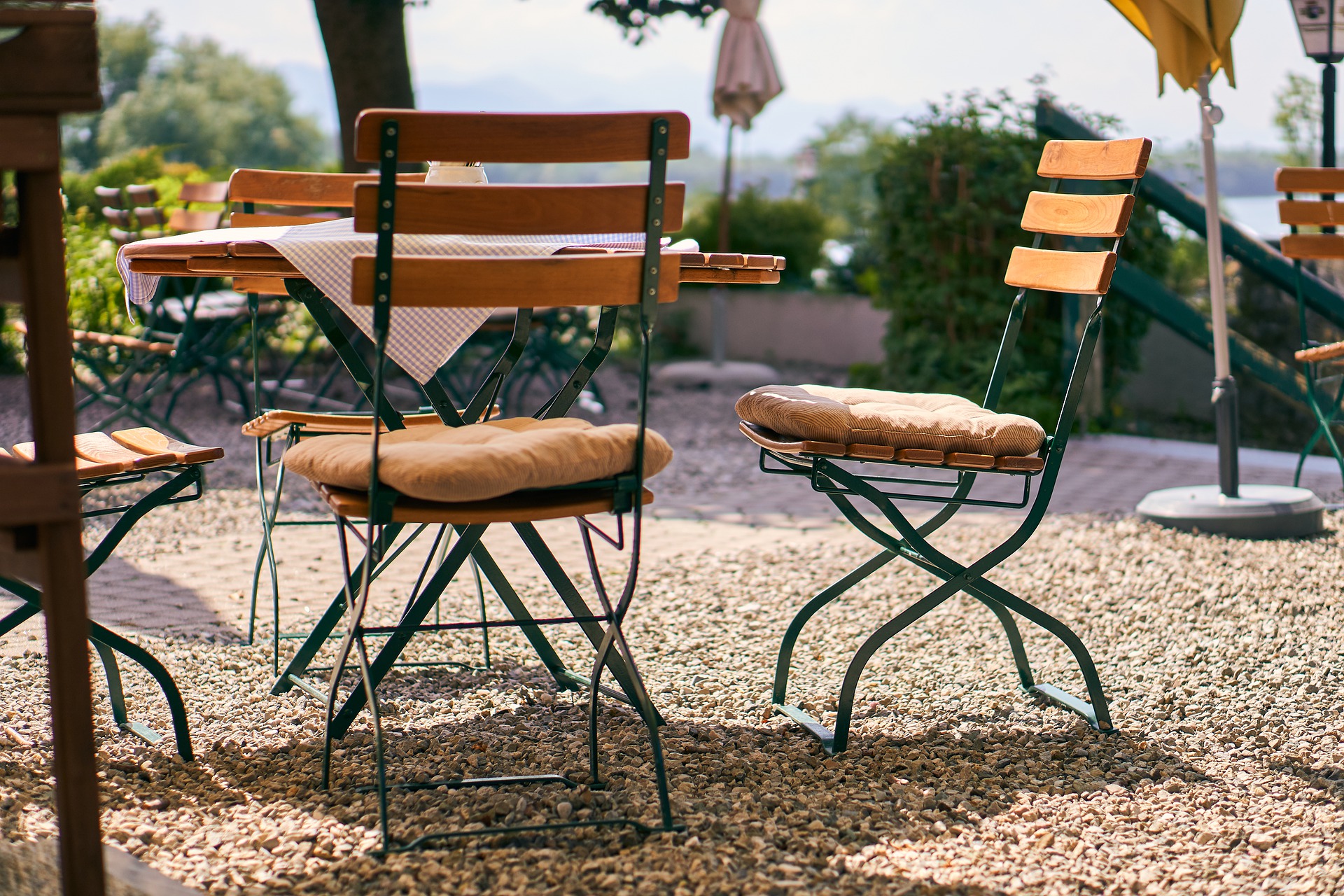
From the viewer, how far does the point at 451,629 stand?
87.1 inches

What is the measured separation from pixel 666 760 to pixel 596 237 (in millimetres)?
1158

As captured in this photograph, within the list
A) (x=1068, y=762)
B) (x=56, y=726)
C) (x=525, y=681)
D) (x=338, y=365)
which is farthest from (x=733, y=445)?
(x=56, y=726)

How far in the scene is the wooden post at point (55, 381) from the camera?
154 centimetres

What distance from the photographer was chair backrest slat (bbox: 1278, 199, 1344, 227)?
4.43 metres

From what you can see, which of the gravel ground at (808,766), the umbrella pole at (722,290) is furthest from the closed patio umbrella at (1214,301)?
the umbrella pole at (722,290)

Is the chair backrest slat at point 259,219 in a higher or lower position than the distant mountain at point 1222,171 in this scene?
lower

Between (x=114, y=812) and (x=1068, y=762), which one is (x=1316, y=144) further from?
(x=114, y=812)

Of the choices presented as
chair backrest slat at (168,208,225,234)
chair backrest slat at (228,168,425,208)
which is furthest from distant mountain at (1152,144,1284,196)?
chair backrest slat at (168,208,225,234)

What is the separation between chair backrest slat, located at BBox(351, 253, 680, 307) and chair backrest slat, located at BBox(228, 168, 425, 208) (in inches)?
57.0

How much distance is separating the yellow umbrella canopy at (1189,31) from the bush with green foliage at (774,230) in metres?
5.80

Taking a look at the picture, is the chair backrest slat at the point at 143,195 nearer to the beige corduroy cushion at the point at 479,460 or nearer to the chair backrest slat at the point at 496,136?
the beige corduroy cushion at the point at 479,460

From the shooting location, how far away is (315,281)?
217cm

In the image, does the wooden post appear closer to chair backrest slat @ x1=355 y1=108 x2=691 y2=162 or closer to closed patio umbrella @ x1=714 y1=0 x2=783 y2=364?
chair backrest slat @ x1=355 y1=108 x2=691 y2=162

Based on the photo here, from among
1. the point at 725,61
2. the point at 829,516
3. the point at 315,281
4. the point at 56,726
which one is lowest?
the point at 829,516
